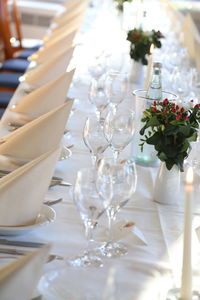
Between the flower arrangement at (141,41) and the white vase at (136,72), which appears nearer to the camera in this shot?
the flower arrangement at (141,41)

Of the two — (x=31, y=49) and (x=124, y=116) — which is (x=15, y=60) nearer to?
(x=31, y=49)

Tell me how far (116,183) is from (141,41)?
200 centimetres

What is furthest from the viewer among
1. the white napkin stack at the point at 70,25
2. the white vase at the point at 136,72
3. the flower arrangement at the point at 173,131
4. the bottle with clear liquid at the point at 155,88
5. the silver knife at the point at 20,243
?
the white napkin stack at the point at 70,25

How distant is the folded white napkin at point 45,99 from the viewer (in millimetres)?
2436

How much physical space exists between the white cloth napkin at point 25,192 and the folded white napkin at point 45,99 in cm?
87

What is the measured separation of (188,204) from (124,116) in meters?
0.86

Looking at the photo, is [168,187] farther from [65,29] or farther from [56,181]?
[65,29]

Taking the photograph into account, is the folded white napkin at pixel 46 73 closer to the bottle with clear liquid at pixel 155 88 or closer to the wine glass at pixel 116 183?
the bottle with clear liquid at pixel 155 88

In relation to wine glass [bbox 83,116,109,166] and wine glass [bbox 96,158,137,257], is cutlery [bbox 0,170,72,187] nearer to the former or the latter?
wine glass [bbox 83,116,109,166]

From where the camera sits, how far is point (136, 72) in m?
3.43

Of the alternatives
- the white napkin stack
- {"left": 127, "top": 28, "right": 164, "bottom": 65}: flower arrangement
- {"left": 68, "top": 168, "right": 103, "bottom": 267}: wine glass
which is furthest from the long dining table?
the white napkin stack

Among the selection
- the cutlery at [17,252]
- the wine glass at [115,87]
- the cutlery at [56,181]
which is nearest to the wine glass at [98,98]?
the wine glass at [115,87]

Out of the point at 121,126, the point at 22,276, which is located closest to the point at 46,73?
the point at 121,126

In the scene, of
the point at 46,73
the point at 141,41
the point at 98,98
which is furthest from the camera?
the point at 141,41
